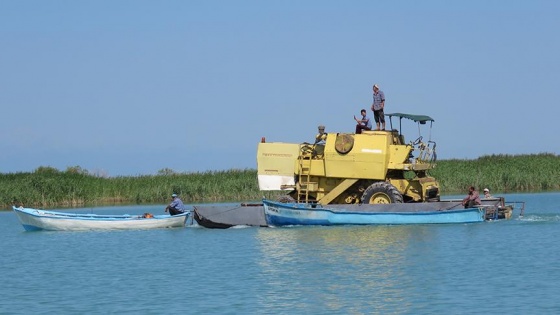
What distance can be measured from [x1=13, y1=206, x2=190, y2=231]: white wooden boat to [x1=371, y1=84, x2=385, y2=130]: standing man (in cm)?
671

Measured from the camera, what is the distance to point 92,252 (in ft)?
98.8

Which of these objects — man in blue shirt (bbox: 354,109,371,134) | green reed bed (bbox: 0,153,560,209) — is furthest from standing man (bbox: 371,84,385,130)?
green reed bed (bbox: 0,153,560,209)

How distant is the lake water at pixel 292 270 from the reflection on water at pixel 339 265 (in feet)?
0.09

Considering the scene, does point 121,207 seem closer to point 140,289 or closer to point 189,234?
point 189,234

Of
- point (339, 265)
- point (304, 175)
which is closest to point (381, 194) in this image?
point (304, 175)

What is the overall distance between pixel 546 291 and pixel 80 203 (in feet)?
112

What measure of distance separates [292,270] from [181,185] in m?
27.8

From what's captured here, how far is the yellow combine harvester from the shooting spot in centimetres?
3180

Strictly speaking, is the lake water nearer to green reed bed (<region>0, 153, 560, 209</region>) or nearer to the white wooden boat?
the white wooden boat

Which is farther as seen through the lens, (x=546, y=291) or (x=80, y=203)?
(x=80, y=203)

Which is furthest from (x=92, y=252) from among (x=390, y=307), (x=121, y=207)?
(x=121, y=207)

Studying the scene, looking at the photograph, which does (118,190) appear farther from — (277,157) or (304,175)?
(304,175)

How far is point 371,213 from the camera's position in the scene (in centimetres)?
3116

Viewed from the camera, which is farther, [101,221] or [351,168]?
[101,221]
